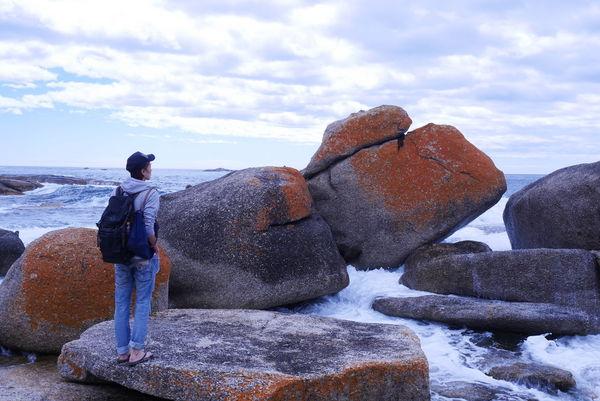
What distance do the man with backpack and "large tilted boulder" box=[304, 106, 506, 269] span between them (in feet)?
20.8

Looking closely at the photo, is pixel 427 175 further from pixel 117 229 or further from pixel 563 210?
pixel 117 229

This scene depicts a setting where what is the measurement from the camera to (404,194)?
1147 centimetres

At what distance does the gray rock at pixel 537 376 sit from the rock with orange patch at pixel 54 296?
4.71 metres

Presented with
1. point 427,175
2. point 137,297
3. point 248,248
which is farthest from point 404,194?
point 137,297

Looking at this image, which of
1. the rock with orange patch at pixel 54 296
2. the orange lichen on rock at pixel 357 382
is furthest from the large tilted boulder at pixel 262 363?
the rock with orange patch at pixel 54 296

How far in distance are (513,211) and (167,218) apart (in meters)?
6.39

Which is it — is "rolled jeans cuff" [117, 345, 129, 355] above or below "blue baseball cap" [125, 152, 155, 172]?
below

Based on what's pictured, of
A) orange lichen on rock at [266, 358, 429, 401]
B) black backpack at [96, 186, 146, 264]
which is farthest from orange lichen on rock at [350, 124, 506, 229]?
black backpack at [96, 186, 146, 264]

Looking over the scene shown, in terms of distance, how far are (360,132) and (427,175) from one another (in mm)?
1500

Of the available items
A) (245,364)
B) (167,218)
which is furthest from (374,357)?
(167,218)

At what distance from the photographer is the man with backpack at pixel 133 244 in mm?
5402

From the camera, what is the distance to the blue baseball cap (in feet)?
18.2

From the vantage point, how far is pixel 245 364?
5.74m

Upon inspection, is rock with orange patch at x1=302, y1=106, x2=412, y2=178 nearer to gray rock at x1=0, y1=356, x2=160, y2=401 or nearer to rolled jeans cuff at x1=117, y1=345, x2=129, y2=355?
gray rock at x1=0, y1=356, x2=160, y2=401
